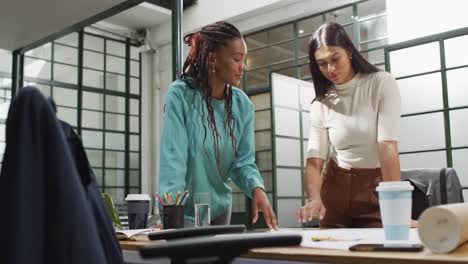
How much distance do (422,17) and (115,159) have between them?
4645mm

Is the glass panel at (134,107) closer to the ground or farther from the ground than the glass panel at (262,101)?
farther from the ground

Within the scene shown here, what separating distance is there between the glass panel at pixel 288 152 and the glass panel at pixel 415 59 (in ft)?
4.80

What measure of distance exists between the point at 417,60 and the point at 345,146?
11.6 feet

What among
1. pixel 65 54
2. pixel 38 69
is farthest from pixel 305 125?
pixel 38 69

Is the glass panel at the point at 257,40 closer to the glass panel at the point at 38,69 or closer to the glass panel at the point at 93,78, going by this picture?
the glass panel at the point at 93,78

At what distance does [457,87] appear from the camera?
4547mm

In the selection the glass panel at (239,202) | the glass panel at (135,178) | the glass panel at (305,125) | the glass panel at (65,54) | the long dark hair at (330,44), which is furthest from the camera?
the glass panel at (135,178)

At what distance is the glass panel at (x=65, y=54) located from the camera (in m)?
7.36

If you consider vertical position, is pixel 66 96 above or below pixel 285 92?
above

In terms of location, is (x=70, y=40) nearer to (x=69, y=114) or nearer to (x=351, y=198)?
(x=69, y=114)

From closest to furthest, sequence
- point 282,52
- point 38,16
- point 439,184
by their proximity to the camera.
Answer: point 439,184 → point 38,16 → point 282,52

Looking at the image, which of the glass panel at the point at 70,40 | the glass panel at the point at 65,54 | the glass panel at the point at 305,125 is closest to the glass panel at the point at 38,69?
the glass panel at the point at 65,54

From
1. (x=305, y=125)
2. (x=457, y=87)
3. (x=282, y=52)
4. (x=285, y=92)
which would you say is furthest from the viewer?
(x=282, y=52)

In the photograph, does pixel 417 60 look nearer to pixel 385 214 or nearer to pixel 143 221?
pixel 143 221
